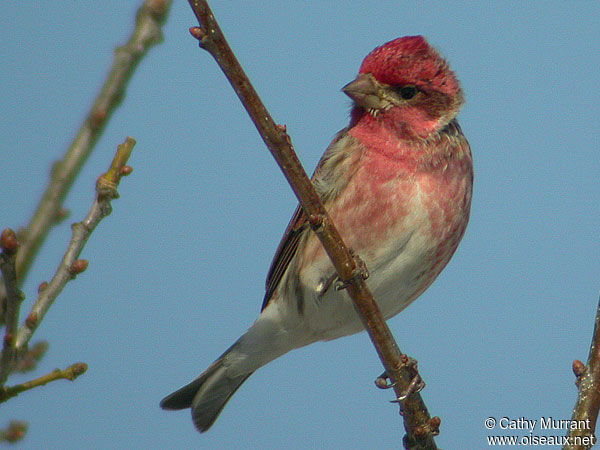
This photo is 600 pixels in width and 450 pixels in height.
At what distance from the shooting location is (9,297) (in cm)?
280

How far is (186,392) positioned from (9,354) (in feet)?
13.4

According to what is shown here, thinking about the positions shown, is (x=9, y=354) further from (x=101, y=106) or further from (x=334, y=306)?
(x=334, y=306)

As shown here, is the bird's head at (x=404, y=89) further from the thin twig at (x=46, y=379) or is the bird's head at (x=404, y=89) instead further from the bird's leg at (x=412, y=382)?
the thin twig at (x=46, y=379)

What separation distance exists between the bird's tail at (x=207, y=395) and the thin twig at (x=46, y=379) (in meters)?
3.52

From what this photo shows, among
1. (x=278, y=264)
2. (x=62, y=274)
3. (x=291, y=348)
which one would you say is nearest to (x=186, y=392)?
(x=291, y=348)

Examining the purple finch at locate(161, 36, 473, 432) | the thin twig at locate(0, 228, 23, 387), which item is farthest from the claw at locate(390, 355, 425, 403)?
the thin twig at locate(0, 228, 23, 387)

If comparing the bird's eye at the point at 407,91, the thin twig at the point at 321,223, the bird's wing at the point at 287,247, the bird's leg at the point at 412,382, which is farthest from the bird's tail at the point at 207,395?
the bird's eye at the point at 407,91

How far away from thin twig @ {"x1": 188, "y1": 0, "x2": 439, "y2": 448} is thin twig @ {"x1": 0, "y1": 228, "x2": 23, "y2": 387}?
112 centimetres

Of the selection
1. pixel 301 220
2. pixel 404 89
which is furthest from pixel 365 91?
Answer: pixel 301 220

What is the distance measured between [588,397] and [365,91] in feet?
9.32

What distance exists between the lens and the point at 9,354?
9.40ft

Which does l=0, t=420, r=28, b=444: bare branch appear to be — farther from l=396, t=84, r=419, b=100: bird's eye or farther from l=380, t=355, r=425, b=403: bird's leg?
l=396, t=84, r=419, b=100: bird's eye

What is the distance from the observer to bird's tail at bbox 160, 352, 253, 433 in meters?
6.80

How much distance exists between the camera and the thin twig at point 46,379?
2960 mm
